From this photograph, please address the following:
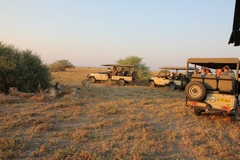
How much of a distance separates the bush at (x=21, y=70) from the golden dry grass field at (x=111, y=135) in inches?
112

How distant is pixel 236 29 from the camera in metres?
3.95

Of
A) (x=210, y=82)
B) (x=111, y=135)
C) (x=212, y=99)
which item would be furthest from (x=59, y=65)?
(x=111, y=135)

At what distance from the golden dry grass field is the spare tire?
822mm

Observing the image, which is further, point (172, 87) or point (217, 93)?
point (172, 87)

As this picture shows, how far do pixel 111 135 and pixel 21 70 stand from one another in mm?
7712

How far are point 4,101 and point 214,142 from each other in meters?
7.61

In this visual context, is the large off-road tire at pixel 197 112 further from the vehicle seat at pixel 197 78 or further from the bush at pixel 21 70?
the bush at pixel 21 70

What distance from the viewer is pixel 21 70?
10.3 m

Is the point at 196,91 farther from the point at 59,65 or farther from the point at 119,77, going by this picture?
the point at 59,65

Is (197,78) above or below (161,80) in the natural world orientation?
above

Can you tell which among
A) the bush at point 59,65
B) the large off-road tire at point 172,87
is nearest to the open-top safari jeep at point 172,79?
the large off-road tire at point 172,87

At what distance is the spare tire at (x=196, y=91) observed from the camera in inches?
244

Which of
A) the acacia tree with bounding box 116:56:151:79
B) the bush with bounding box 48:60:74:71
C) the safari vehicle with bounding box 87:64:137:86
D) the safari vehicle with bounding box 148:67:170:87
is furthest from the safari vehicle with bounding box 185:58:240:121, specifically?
the bush with bounding box 48:60:74:71

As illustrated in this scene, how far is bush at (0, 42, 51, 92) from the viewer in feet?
32.6
